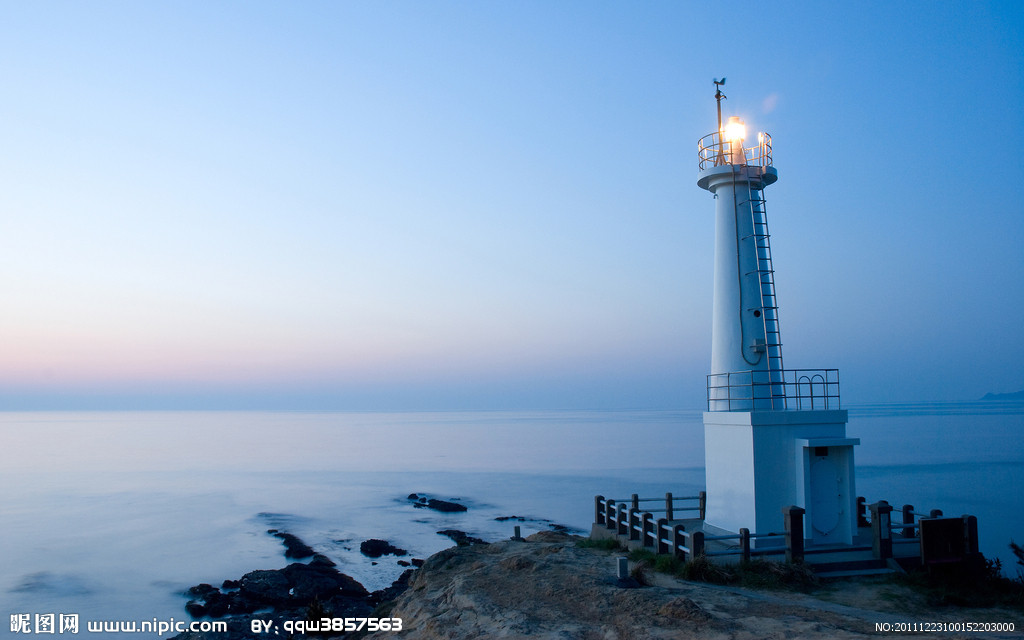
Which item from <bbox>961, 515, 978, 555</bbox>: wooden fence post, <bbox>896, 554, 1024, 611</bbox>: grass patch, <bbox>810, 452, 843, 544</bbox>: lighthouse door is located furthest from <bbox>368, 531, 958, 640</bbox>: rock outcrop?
<bbox>961, 515, 978, 555</bbox>: wooden fence post

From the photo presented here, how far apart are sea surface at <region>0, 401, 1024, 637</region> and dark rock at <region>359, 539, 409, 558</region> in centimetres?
69

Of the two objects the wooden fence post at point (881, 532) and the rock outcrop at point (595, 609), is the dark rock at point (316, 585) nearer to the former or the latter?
the rock outcrop at point (595, 609)

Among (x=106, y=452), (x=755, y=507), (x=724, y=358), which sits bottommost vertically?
(x=106, y=452)

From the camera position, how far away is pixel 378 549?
25797 millimetres

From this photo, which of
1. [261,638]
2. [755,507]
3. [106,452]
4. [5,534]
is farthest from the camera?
[106,452]

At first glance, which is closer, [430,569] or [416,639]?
[416,639]

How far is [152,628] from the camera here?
18.5 metres

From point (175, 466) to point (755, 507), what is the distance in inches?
2311

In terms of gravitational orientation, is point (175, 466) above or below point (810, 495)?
below

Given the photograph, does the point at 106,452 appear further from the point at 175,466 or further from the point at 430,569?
the point at 430,569

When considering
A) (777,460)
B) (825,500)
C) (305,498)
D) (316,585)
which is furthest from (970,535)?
(305,498)

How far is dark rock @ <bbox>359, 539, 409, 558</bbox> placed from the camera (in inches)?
1002

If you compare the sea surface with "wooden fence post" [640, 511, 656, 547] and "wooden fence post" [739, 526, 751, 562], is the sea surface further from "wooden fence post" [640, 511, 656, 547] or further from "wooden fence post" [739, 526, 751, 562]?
"wooden fence post" [739, 526, 751, 562]

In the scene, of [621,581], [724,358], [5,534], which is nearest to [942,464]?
[724,358]
